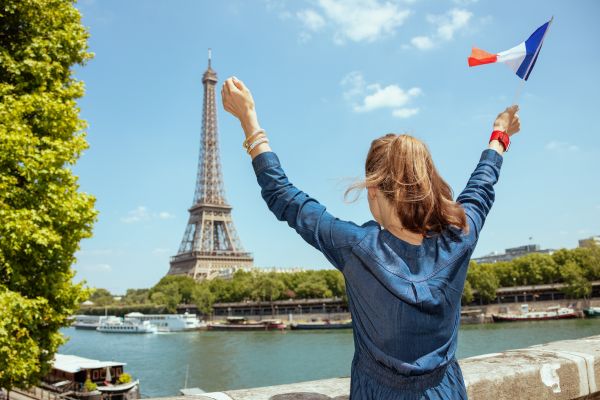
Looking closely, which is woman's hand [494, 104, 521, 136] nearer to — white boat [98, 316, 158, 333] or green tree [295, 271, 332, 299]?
white boat [98, 316, 158, 333]

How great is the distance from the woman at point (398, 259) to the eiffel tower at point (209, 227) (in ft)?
295

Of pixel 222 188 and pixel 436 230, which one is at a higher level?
pixel 222 188

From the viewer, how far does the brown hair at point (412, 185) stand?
1.51 meters

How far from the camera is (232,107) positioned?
69.5 inches

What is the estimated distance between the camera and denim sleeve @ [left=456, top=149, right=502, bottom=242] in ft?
5.78

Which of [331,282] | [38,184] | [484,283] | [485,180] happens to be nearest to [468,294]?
[484,283]

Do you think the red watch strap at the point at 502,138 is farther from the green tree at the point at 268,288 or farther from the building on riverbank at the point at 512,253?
the building on riverbank at the point at 512,253

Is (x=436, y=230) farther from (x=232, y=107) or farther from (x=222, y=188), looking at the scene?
(x=222, y=188)

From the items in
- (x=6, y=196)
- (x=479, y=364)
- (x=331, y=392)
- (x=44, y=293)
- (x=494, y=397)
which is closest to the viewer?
(x=331, y=392)

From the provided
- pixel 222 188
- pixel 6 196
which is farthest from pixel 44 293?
pixel 222 188

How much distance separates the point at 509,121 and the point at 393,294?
122 centimetres

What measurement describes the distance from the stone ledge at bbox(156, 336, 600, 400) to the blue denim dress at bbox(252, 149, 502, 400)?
94 cm

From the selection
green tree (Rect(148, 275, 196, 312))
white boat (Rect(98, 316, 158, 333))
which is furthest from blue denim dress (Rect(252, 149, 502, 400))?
green tree (Rect(148, 275, 196, 312))

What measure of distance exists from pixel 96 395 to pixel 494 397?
18.9m
